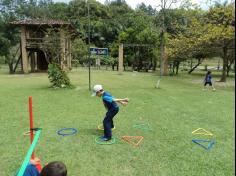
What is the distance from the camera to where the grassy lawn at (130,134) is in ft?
13.0

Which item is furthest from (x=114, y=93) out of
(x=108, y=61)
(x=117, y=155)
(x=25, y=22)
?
(x=108, y=61)

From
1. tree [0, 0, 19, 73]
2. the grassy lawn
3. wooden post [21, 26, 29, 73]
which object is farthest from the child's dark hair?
tree [0, 0, 19, 73]

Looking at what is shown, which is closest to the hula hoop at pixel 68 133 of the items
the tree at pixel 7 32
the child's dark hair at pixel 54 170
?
the child's dark hair at pixel 54 170

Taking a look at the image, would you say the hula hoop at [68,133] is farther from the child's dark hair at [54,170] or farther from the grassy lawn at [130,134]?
the child's dark hair at [54,170]

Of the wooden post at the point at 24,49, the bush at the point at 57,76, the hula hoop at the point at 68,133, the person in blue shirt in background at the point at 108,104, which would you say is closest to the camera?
the person in blue shirt in background at the point at 108,104

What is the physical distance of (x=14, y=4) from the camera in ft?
151

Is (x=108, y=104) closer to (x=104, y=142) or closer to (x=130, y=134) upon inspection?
(x=104, y=142)

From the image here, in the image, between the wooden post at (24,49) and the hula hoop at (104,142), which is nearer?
the hula hoop at (104,142)

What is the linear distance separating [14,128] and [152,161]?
3510 mm

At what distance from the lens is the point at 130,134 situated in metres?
5.53

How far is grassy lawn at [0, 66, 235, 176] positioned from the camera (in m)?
3.97

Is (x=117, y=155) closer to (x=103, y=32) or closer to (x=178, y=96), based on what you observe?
(x=178, y=96)

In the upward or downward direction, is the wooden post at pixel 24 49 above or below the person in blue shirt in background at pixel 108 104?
above

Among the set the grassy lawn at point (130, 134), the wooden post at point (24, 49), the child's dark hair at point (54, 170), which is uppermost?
the wooden post at point (24, 49)
